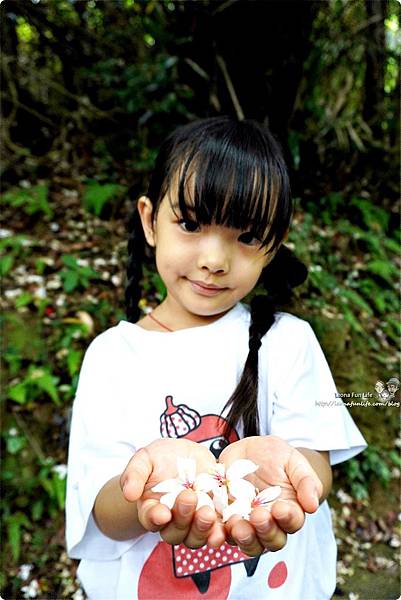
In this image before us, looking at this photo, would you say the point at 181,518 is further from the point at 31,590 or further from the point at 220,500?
the point at 31,590

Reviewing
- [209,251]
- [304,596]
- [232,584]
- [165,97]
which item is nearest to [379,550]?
[304,596]

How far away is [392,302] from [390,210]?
1.04 m

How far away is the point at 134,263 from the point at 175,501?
1.14m

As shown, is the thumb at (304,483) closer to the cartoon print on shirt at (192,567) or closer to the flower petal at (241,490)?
the flower petal at (241,490)

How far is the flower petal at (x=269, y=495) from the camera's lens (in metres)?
1.15

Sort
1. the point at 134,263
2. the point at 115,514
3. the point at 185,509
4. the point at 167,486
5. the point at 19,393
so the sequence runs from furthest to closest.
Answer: the point at 19,393
the point at 134,263
the point at 115,514
the point at 167,486
the point at 185,509

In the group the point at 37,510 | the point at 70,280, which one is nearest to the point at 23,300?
the point at 70,280

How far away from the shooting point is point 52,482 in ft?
8.54

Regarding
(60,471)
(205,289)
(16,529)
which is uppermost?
(205,289)

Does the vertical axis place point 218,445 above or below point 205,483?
below

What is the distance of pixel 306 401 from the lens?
1.63 m

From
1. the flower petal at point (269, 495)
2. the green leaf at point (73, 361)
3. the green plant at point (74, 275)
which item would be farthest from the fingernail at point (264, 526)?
the green plant at point (74, 275)

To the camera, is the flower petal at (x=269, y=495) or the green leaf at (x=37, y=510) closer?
the flower petal at (x=269, y=495)

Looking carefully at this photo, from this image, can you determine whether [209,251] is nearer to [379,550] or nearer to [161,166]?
[161,166]
